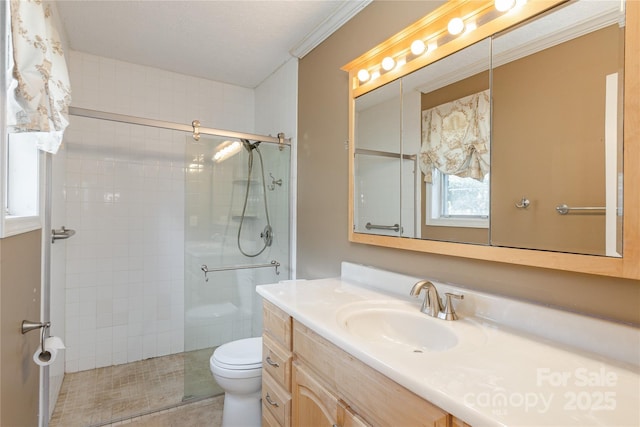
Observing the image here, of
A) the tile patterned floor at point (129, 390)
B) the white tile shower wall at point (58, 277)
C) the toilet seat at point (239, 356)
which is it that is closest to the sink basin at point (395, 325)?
the toilet seat at point (239, 356)

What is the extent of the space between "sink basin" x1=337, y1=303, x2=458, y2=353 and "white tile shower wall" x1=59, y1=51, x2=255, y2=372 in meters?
2.12

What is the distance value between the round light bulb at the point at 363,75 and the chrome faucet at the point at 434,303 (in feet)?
3.74

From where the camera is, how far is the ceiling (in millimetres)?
1905

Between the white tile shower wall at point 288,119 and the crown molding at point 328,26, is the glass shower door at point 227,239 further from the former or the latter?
the crown molding at point 328,26

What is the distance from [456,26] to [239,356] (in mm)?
1949

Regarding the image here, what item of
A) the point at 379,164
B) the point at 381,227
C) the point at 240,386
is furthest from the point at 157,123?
the point at 240,386

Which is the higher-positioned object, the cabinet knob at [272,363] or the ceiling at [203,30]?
the ceiling at [203,30]

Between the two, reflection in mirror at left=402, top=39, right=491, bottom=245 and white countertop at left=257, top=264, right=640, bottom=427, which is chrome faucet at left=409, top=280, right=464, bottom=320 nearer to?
white countertop at left=257, top=264, right=640, bottom=427

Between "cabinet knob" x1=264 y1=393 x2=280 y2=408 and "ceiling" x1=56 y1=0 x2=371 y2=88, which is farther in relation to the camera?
"ceiling" x1=56 y1=0 x2=371 y2=88

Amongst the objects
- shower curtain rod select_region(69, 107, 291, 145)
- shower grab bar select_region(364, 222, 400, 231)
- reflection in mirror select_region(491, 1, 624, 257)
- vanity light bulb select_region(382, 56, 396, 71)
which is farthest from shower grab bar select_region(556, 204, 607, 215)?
shower curtain rod select_region(69, 107, 291, 145)

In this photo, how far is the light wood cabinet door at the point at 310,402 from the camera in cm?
108

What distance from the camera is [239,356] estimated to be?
1897 millimetres

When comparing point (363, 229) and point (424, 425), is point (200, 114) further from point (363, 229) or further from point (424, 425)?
point (424, 425)

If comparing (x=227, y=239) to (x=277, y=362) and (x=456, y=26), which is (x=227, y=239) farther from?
(x=456, y=26)
